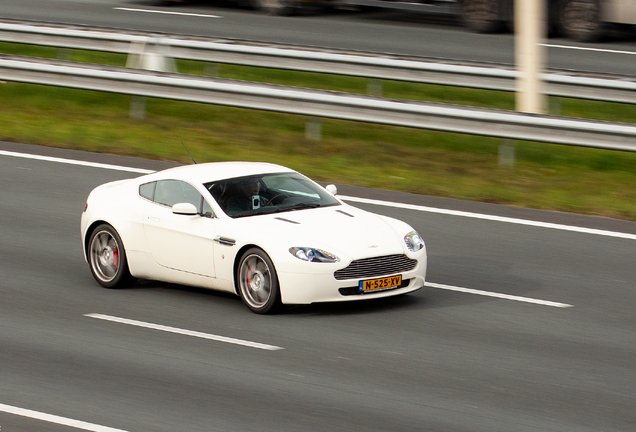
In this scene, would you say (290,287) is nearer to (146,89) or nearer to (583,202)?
(583,202)

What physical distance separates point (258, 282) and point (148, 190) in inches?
76.2

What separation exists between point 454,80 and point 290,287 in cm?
956

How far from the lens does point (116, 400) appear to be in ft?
27.1

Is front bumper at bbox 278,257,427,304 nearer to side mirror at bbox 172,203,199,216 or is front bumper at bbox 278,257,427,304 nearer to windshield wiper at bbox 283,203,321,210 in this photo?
windshield wiper at bbox 283,203,321,210

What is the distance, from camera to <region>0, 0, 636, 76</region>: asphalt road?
77.7ft

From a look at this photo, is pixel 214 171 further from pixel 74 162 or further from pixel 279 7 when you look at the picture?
pixel 279 7

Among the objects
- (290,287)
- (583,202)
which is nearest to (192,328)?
(290,287)

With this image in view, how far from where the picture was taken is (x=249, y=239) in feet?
34.2

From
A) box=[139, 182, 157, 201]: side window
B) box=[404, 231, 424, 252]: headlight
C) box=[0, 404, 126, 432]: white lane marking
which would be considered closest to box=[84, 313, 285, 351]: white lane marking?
box=[139, 182, 157, 201]: side window

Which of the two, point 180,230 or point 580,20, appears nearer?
point 180,230

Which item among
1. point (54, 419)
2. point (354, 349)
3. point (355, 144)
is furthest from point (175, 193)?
point (355, 144)

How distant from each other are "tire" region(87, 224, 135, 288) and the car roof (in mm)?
698

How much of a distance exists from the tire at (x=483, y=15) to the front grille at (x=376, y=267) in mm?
16373

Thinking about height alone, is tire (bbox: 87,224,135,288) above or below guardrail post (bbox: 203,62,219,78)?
below
